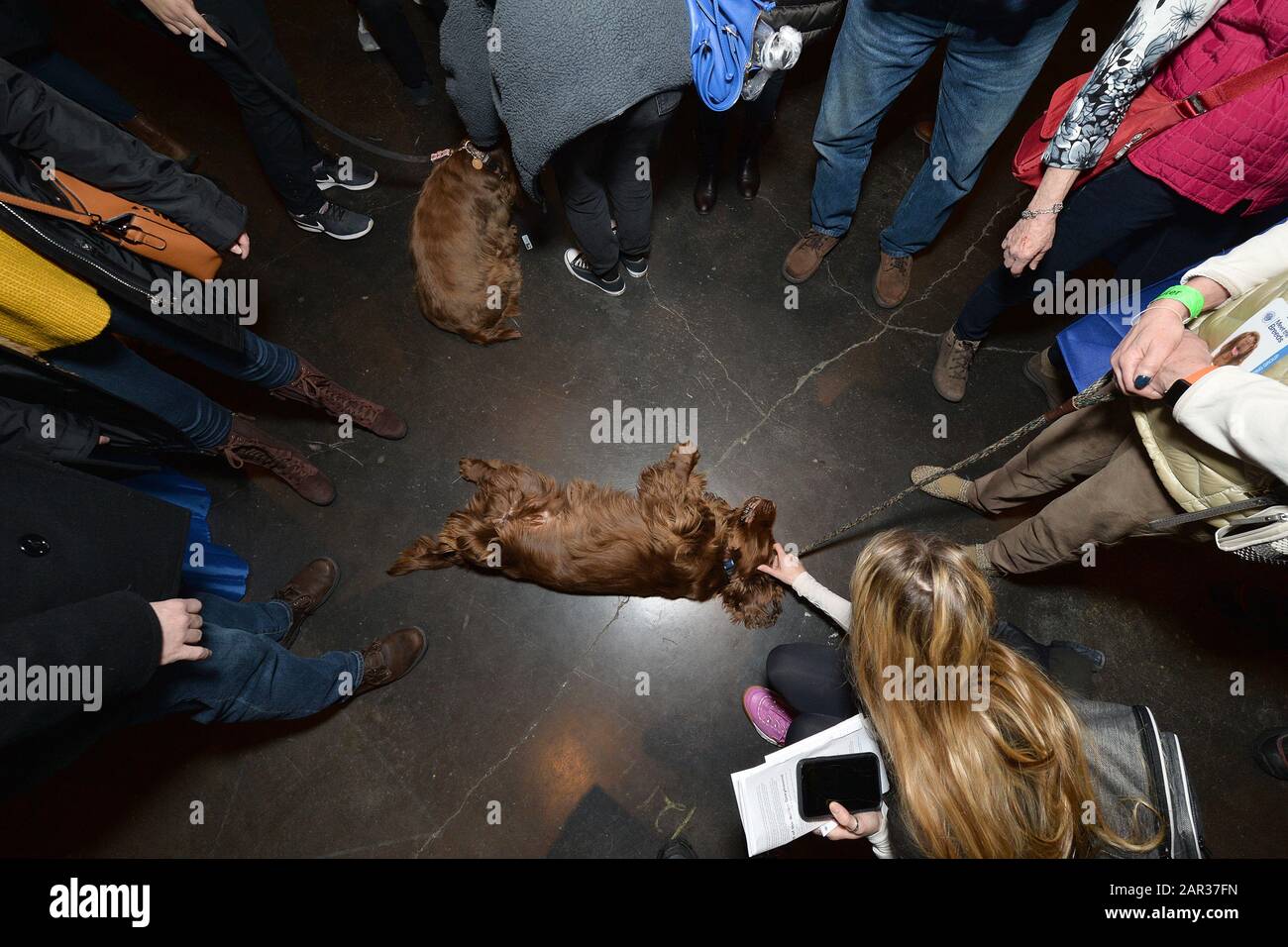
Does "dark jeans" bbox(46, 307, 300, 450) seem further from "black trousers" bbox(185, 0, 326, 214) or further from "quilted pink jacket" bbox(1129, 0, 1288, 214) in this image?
"quilted pink jacket" bbox(1129, 0, 1288, 214)

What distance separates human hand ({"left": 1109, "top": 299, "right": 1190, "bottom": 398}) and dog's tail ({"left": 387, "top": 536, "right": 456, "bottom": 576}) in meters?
2.58

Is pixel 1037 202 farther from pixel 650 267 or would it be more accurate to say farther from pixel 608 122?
pixel 650 267

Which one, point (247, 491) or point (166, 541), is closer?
point (166, 541)

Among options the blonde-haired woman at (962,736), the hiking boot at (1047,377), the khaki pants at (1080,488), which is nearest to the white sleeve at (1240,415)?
the khaki pants at (1080,488)

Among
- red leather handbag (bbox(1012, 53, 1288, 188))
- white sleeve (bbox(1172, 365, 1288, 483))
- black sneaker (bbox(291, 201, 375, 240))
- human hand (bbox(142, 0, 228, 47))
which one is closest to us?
white sleeve (bbox(1172, 365, 1288, 483))

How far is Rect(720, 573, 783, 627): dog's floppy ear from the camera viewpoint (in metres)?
2.96

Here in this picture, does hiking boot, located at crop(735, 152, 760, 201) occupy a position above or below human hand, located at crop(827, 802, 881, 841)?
above

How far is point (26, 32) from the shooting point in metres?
2.91

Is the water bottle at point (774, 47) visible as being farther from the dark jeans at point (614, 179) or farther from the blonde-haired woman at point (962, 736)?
the blonde-haired woman at point (962, 736)

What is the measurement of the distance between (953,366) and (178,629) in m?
3.37

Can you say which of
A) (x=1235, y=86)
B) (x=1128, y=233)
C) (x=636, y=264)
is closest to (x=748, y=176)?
(x=636, y=264)

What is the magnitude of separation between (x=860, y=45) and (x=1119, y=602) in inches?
107


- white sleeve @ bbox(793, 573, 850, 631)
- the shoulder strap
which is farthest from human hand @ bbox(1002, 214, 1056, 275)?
white sleeve @ bbox(793, 573, 850, 631)

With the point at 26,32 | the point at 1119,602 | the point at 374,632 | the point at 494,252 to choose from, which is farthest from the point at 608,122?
the point at 1119,602
